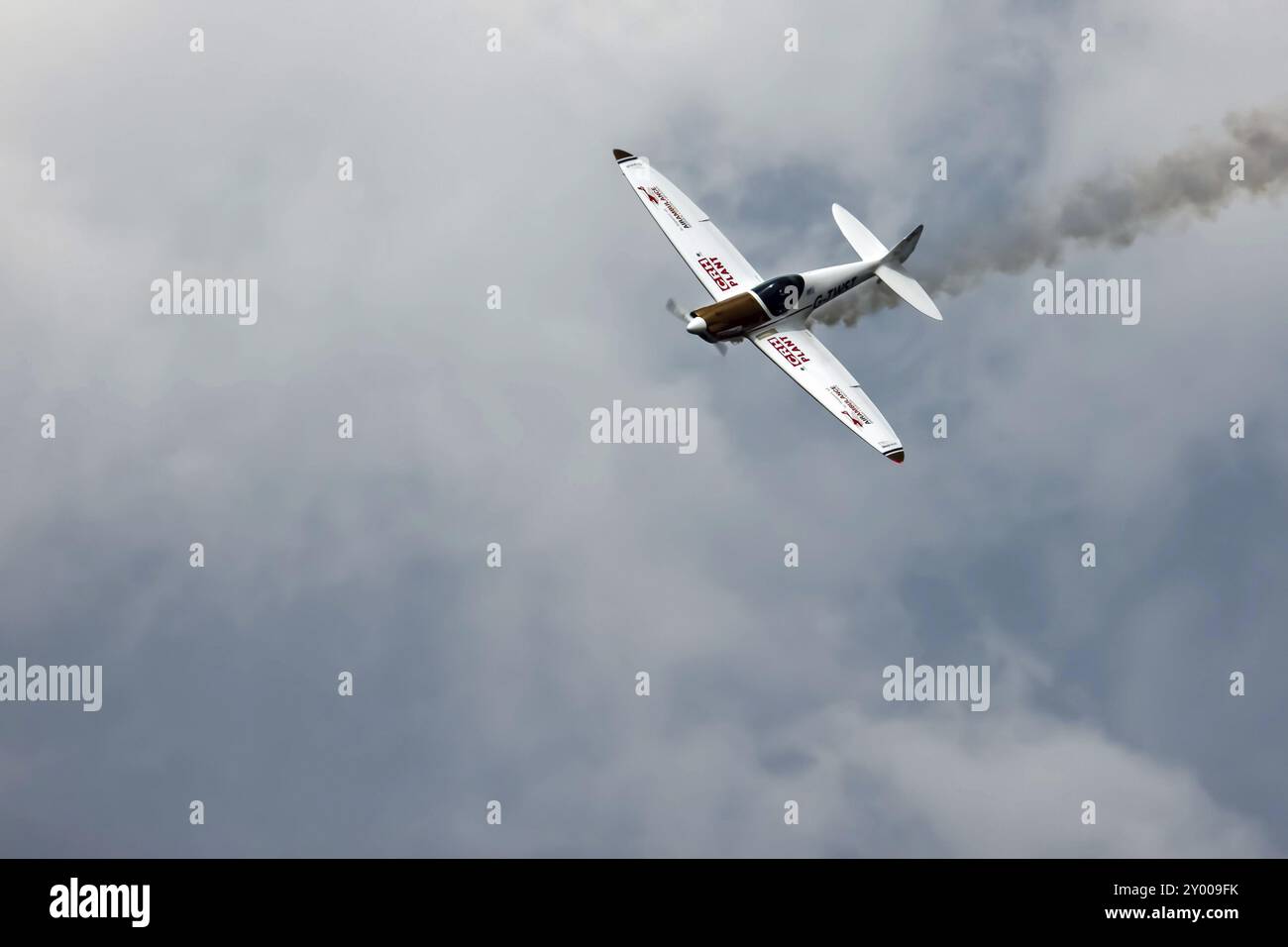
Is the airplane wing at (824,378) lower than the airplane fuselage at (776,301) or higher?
lower

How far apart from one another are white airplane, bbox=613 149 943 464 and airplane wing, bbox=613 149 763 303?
35mm

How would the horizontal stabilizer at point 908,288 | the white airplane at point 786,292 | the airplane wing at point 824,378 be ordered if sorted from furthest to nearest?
the horizontal stabilizer at point 908,288
the white airplane at point 786,292
the airplane wing at point 824,378

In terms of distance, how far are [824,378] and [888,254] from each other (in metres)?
6.26

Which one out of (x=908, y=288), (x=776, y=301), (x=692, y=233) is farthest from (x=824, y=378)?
(x=692, y=233)

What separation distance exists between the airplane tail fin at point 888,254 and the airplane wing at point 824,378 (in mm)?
3844

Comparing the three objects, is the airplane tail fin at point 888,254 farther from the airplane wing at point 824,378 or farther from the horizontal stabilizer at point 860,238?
the airplane wing at point 824,378

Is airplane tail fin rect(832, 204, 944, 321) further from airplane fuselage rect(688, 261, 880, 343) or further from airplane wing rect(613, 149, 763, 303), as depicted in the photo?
airplane wing rect(613, 149, 763, 303)

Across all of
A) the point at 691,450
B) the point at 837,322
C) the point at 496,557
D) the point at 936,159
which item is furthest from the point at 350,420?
the point at 936,159

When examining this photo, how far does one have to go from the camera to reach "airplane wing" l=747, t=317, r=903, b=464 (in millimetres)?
57438

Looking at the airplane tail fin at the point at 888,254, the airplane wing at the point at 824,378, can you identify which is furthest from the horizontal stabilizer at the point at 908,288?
the airplane wing at the point at 824,378

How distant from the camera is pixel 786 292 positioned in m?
60.1

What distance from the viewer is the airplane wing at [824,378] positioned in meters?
57.4

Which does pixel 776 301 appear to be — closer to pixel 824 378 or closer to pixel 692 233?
pixel 824 378

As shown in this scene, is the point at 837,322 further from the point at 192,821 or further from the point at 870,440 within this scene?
the point at 192,821
